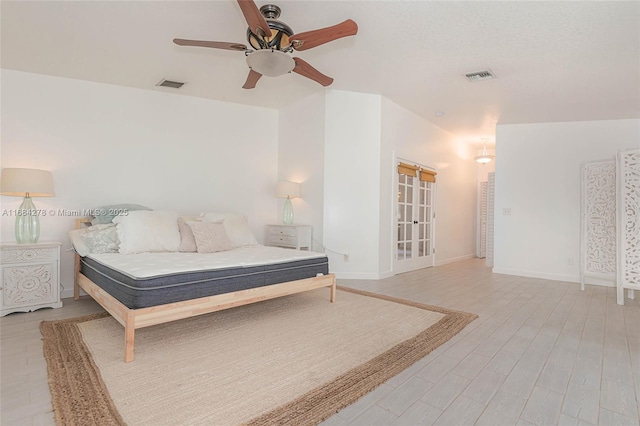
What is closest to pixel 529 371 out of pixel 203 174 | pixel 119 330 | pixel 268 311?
pixel 268 311

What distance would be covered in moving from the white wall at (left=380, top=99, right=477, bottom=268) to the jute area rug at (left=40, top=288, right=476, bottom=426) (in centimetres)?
214

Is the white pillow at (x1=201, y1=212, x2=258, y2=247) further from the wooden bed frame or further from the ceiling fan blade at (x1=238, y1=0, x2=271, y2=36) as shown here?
the ceiling fan blade at (x1=238, y1=0, x2=271, y2=36)

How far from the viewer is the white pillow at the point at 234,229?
3.99 meters

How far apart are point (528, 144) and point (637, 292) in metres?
2.59

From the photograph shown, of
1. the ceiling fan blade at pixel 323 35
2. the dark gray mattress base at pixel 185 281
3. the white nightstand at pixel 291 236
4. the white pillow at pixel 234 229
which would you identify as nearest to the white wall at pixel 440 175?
the white nightstand at pixel 291 236

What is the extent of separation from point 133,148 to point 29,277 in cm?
188

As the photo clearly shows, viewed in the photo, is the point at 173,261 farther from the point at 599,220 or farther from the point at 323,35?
the point at 599,220

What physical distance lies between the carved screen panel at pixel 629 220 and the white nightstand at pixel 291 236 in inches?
150

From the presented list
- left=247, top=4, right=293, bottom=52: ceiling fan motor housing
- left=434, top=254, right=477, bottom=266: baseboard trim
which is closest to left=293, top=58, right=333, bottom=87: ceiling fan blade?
left=247, top=4, right=293, bottom=52: ceiling fan motor housing

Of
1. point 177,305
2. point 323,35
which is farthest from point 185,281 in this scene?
point 323,35

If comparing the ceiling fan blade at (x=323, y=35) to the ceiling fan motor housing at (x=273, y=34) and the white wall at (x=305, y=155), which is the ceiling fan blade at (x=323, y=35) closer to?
the ceiling fan motor housing at (x=273, y=34)

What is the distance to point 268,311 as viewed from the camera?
314 centimetres

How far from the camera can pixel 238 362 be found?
6.85ft

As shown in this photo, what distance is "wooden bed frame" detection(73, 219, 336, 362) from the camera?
2.09m
